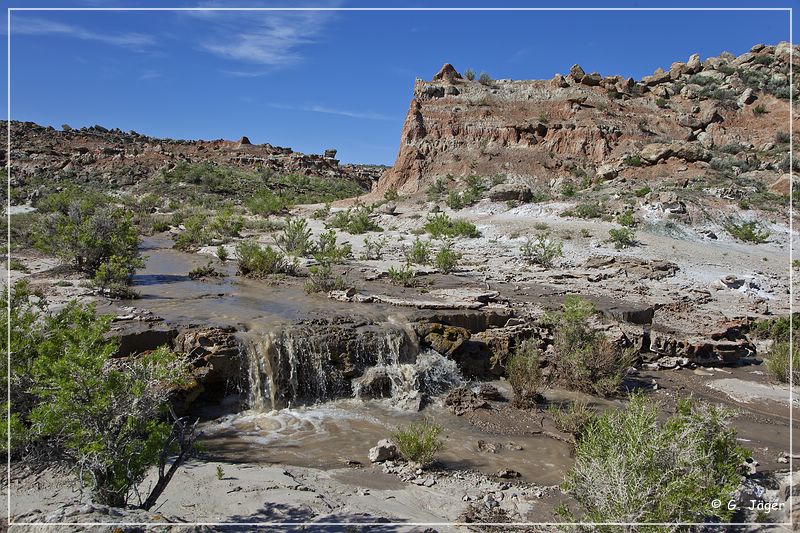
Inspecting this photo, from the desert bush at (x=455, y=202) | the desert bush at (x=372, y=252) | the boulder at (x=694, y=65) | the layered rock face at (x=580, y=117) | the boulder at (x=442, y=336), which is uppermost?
the boulder at (x=694, y=65)

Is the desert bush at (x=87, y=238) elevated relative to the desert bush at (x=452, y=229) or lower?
lower

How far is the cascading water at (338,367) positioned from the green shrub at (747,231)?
1552cm

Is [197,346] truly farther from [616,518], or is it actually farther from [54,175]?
[54,175]

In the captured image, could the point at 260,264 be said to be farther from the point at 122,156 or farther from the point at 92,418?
the point at 122,156

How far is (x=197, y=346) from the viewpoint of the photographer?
8.30 m

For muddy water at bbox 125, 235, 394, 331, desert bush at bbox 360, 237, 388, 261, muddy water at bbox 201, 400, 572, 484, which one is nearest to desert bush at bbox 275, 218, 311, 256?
desert bush at bbox 360, 237, 388, 261

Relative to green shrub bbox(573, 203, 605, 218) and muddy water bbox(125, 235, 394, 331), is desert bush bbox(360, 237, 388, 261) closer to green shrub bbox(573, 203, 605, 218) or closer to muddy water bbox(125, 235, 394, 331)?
muddy water bbox(125, 235, 394, 331)

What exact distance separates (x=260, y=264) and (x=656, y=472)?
1248 cm

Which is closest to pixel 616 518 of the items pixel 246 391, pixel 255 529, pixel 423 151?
pixel 255 529

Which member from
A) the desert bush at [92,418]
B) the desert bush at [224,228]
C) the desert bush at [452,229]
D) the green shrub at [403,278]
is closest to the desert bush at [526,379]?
the green shrub at [403,278]

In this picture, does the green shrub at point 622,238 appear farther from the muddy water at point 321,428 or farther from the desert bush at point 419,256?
the muddy water at point 321,428

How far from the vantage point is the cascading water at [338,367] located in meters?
8.50

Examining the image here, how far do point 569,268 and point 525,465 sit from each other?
1091cm

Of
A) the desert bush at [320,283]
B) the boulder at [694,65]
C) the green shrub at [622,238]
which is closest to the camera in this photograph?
the desert bush at [320,283]
